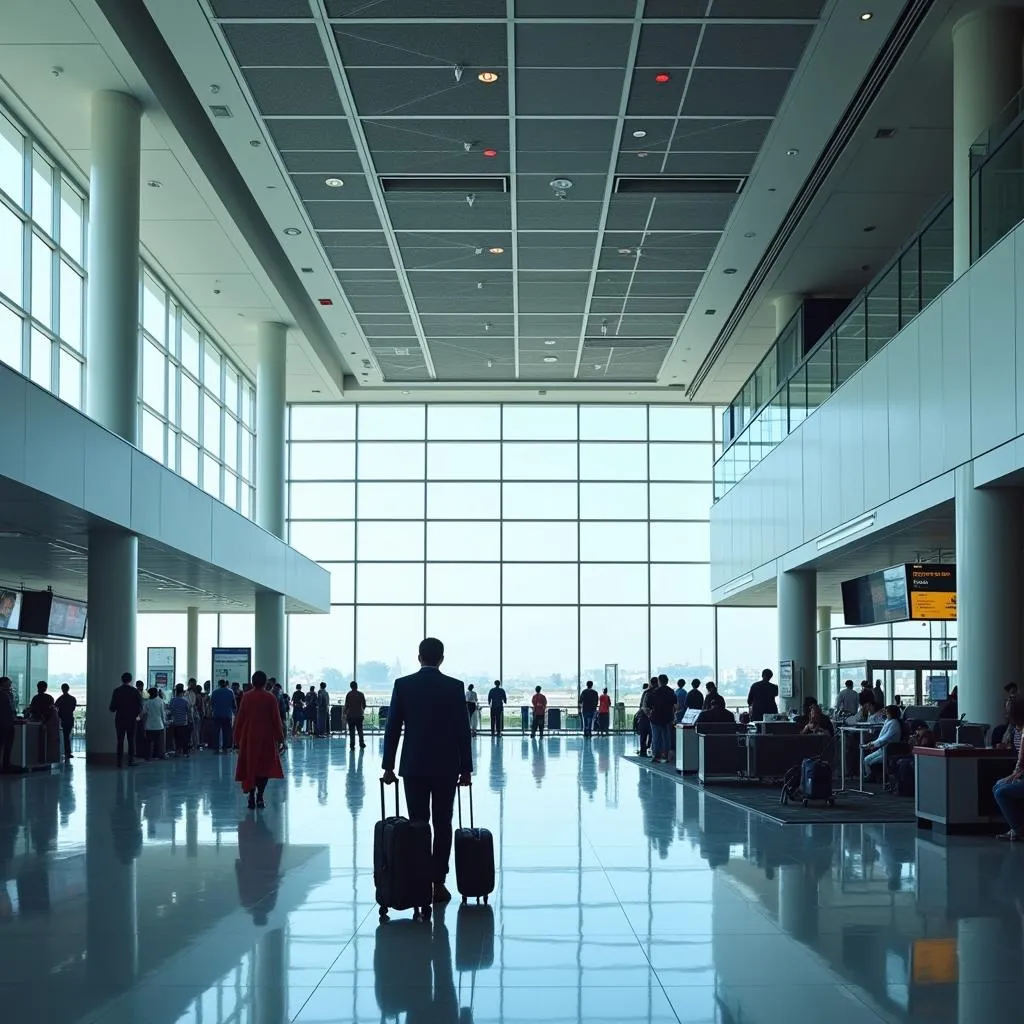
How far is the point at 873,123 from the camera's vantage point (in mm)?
18531

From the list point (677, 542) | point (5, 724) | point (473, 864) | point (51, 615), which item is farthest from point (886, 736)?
point (677, 542)

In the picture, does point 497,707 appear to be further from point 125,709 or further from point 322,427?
point 125,709

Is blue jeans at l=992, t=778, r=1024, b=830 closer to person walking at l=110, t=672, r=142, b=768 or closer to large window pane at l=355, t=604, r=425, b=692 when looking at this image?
person walking at l=110, t=672, r=142, b=768

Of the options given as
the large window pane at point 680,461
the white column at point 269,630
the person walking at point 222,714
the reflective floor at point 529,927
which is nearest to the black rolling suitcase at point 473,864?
the reflective floor at point 529,927

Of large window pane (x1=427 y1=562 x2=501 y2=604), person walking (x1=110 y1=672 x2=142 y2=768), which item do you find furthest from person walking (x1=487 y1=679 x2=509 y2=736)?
person walking (x1=110 y1=672 x2=142 y2=768)

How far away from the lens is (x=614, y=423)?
131 feet

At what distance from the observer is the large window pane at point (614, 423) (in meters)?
40.0

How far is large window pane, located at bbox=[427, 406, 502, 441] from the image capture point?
40031mm

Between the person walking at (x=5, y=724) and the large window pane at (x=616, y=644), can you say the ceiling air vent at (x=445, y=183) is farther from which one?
the large window pane at (x=616, y=644)

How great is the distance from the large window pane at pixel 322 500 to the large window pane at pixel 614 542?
23.4ft

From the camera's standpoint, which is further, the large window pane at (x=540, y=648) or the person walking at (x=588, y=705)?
the large window pane at (x=540, y=648)

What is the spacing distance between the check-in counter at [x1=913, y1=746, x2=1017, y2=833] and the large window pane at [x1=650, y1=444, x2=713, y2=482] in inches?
1097

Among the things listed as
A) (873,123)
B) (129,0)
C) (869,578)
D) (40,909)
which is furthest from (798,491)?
(40,909)

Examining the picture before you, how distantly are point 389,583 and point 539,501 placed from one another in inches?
203
